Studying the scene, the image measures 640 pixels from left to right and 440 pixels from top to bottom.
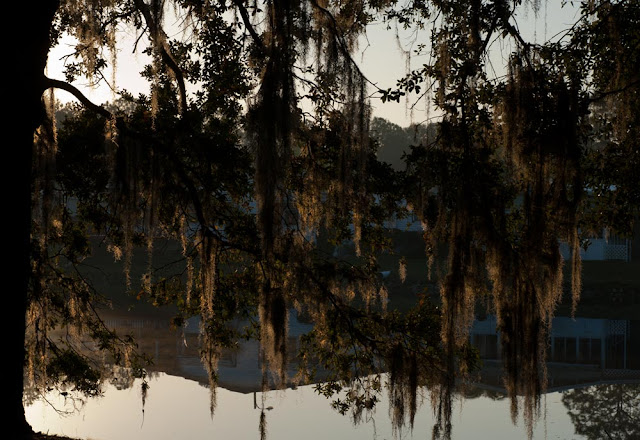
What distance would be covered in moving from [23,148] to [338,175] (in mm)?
2758

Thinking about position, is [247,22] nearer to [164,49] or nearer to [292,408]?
[164,49]

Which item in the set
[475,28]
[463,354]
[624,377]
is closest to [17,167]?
[475,28]

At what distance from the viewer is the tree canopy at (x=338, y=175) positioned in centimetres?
656

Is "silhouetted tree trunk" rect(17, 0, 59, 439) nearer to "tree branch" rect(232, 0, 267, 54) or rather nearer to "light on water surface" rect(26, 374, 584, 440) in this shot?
"tree branch" rect(232, 0, 267, 54)

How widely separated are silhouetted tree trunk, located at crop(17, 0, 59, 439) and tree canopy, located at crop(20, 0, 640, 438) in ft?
0.11

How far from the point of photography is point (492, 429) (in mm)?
14266

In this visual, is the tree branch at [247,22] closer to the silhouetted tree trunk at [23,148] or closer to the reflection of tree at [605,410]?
the silhouetted tree trunk at [23,148]

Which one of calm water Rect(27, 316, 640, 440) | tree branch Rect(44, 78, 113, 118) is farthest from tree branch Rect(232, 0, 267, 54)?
calm water Rect(27, 316, 640, 440)

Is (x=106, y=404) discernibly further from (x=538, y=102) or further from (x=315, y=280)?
(x=538, y=102)

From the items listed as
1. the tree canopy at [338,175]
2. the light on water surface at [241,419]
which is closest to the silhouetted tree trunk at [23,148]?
the tree canopy at [338,175]

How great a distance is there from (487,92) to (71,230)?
4865 millimetres

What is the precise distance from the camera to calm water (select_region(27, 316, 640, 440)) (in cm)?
1380

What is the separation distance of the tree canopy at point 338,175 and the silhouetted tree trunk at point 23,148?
0.03m

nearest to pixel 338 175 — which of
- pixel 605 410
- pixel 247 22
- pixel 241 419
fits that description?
pixel 247 22
